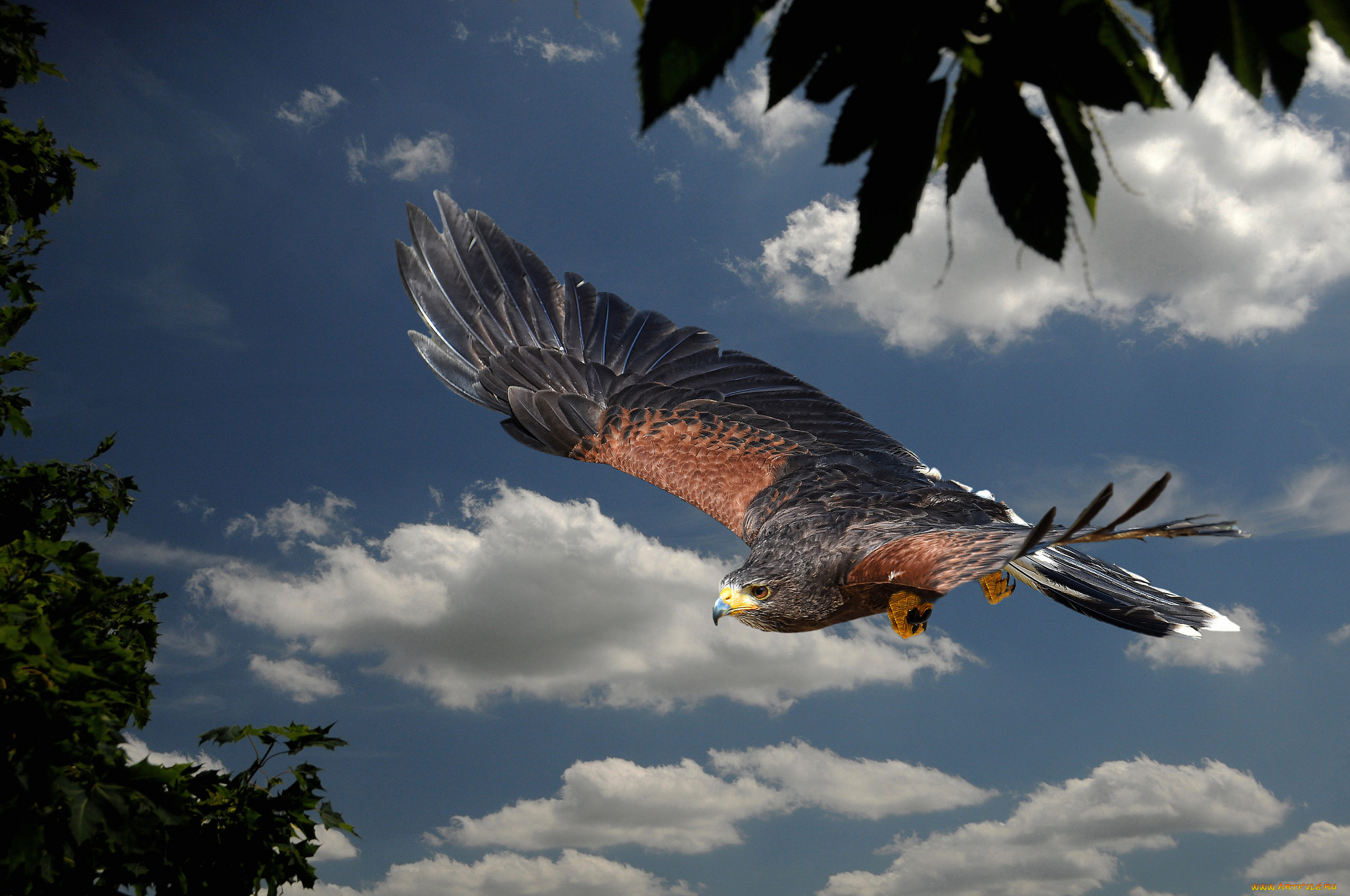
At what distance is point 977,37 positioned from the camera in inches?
47.3

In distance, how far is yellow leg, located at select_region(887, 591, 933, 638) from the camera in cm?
488

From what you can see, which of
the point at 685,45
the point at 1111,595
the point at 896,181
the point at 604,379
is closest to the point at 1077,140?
the point at 896,181

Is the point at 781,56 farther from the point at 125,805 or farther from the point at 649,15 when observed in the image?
the point at 125,805

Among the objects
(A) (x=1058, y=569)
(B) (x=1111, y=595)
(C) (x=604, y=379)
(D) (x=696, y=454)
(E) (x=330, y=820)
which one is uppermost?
(C) (x=604, y=379)

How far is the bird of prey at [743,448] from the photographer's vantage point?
4.98 metres

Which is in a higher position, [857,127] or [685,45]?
[857,127]

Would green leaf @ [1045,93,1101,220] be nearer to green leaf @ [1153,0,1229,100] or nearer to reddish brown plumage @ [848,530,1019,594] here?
green leaf @ [1153,0,1229,100]

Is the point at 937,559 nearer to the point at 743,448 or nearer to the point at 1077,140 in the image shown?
the point at 743,448

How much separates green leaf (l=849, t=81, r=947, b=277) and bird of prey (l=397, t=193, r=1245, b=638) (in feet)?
9.92

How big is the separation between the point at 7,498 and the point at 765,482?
480cm

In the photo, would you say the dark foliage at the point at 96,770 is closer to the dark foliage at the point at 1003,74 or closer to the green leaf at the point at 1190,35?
the dark foliage at the point at 1003,74

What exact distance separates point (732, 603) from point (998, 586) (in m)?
1.93

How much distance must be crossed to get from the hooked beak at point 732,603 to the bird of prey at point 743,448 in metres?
0.01

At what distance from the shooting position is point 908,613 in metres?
5.05
